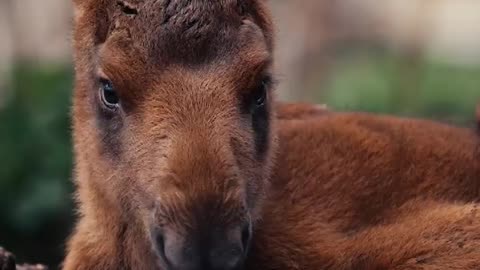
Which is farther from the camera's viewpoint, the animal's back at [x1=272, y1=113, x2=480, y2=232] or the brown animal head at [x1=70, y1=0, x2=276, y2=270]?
the animal's back at [x1=272, y1=113, x2=480, y2=232]

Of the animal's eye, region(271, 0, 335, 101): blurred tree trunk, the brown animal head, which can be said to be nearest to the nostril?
the brown animal head

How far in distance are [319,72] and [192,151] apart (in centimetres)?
1511

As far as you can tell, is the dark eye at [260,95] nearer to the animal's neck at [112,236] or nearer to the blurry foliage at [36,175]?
the animal's neck at [112,236]

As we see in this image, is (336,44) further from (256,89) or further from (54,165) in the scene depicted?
(256,89)

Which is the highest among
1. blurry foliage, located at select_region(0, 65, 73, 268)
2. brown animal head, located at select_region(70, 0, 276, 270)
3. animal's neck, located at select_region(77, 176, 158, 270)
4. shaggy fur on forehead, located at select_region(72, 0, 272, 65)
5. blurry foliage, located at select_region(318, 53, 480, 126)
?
shaggy fur on forehead, located at select_region(72, 0, 272, 65)

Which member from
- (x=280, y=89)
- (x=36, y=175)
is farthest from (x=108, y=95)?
(x=280, y=89)

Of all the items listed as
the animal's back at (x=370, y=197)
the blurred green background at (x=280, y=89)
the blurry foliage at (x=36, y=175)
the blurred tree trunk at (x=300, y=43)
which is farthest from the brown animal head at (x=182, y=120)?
the blurred tree trunk at (x=300, y=43)

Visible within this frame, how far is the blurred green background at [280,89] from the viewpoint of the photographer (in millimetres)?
10438

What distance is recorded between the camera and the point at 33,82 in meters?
13.2

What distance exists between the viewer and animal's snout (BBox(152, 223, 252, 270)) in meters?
3.97

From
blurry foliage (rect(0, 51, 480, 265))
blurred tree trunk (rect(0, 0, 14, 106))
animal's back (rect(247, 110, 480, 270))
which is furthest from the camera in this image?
blurred tree trunk (rect(0, 0, 14, 106))

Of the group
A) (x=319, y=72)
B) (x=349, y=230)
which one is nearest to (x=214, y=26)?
(x=349, y=230)

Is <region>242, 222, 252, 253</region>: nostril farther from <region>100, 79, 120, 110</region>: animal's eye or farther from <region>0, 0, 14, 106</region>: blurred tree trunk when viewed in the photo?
<region>0, 0, 14, 106</region>: blurred tree trunk

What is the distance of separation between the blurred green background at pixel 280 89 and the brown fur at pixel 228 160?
0.57 m
